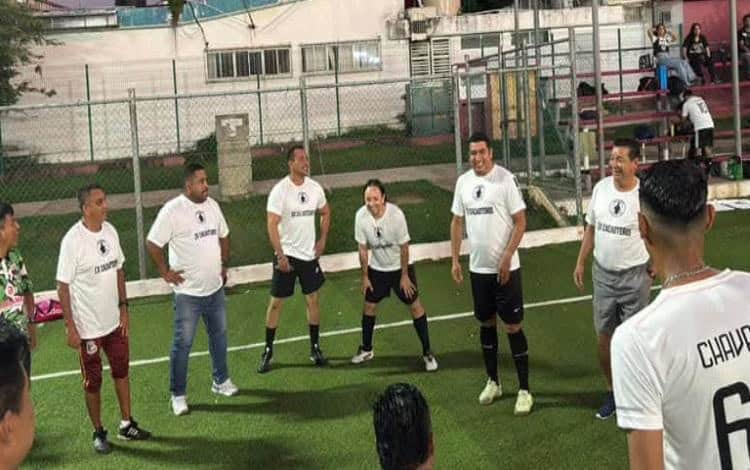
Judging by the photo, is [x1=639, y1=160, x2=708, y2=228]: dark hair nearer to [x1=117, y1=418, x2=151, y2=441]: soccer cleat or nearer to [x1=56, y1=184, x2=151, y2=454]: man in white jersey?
[x1=56, y1=184, x2=151, y2=454]: man in white jersey

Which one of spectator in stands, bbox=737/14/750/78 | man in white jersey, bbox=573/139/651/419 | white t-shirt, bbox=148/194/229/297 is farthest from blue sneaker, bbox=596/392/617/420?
spectator in stands, bbox=737/14/750/78

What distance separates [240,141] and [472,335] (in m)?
8.22

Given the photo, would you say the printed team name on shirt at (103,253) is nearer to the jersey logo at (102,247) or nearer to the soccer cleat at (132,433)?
the jersey logo at (102,247)

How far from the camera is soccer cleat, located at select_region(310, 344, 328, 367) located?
891 cm

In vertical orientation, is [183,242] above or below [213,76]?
below

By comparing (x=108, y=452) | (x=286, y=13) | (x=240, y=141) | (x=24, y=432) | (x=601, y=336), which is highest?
(x=286, y=13)

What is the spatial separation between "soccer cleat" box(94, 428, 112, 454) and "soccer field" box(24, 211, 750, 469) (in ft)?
0.25

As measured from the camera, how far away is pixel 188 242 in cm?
765

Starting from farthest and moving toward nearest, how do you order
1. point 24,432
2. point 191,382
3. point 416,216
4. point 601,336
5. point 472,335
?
1. point 416,216
2. point 472,335
3. point 191,382
4. point 601,336
5. point 24,432

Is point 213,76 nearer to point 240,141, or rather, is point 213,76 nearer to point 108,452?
point 240,141

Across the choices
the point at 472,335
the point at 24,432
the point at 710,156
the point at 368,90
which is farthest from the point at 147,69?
the point at 24,432

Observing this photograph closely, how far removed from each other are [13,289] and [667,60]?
16.5 meters

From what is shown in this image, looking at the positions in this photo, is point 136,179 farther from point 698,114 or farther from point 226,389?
point 698,114

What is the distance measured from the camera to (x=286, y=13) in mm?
29812
